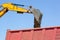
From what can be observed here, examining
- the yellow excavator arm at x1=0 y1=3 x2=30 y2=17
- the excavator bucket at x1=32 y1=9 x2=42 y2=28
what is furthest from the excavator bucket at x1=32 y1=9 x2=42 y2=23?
the yellow excavator arm at x1=0 y1=3 x2=30 y2=17

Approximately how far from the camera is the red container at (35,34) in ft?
32.2

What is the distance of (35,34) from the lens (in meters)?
10.6

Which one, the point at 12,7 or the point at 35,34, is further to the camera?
the point at 12,7

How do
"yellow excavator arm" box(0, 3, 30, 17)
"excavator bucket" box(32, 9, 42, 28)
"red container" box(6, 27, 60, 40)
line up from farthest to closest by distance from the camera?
1. "yellow excavator arm" box(0, 3, 30, 17)
2. "excavator bucket" box(32, 9, 42, 28)
3. "red container" box(6, 27, 60, 40)

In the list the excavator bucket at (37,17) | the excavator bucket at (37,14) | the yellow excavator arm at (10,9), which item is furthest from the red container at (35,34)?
the yellow excavator arm at (10,9)

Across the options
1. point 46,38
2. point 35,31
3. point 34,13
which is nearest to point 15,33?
point 35,31

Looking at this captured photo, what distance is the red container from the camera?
9.82 meters

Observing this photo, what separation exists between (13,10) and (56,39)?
6.15 meters

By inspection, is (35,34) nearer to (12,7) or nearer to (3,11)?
(12,7)

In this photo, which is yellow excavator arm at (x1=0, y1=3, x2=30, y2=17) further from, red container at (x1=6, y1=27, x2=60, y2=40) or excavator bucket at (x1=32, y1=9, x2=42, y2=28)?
red container at (x1=6, y1=27, x2=60, y2=40)

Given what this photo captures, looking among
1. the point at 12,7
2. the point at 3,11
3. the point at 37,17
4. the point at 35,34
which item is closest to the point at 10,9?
the point at 12,7

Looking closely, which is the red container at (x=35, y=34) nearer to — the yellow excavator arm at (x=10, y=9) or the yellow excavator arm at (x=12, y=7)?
the yellow excavator arm at (x=10, y=9)

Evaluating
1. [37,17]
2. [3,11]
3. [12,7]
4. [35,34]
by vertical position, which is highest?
[12,7]

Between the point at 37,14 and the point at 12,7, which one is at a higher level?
the point at 12,7
